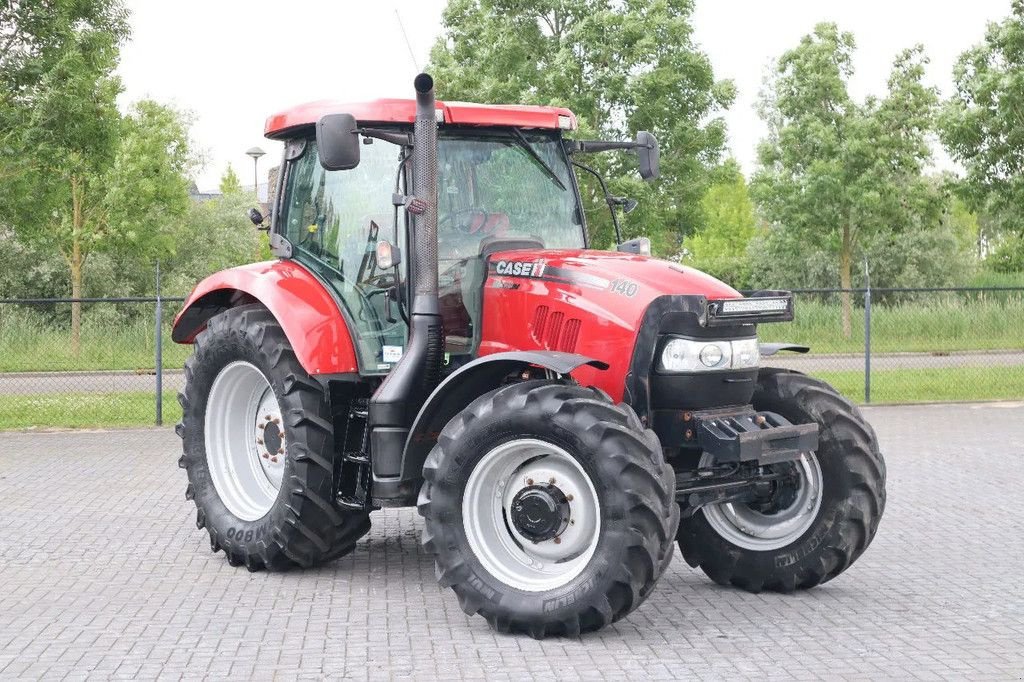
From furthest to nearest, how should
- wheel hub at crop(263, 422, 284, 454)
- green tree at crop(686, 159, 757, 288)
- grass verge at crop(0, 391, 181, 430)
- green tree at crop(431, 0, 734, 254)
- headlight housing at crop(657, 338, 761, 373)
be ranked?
1. green tree at crop(686, 159, 757, 288)
2. green tree at crop(431, 0, 734, 254)
3. grass verge at crop(0, 391, 181, 430)
4. wheel hub at crop(263, 422, 284, 454)
5. headlight housing at crop(657, 338, 761, 373)

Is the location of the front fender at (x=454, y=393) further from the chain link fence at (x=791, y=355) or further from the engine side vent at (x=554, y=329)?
the chain link fence at (x=791, y=355)

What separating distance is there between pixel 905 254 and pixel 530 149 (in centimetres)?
3897

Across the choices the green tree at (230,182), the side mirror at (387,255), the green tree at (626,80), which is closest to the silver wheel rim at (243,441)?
the side mirror at (387,255)

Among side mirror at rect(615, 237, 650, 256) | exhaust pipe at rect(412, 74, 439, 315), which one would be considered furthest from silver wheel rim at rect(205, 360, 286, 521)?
side mirror at rect(615, 237, 650, 256)

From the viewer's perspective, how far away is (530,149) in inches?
321

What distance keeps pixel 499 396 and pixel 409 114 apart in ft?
6.53

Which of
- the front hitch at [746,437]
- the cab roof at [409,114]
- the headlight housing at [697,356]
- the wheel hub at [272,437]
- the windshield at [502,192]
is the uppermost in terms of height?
the cab roof at [409,114]

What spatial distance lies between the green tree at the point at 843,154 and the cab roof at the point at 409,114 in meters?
24.2

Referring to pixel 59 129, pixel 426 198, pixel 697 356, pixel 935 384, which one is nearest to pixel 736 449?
pixel 697 356

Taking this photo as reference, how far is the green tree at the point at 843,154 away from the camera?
31.8 meters

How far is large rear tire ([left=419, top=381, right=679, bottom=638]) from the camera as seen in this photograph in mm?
6250

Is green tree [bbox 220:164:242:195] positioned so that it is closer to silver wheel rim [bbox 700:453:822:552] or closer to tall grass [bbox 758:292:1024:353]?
tall grass [bbox 758:292:1024:353]

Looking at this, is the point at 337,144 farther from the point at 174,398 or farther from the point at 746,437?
the point at 174,398

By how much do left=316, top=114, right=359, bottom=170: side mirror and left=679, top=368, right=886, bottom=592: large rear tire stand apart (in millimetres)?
2553
